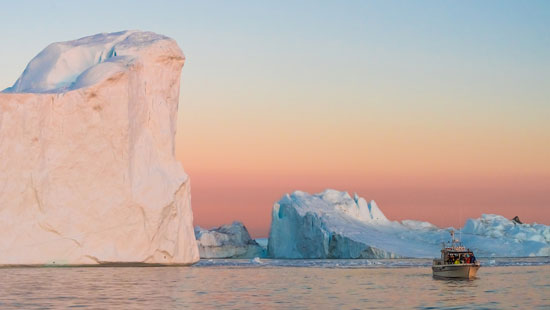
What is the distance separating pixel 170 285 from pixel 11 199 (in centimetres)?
1371

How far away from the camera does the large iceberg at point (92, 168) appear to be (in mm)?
41781

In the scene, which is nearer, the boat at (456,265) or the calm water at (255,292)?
the calm water at (255,292)

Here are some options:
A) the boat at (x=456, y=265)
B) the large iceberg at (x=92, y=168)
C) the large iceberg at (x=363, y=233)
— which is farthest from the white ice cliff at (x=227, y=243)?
the boat at (x=456, y=265)

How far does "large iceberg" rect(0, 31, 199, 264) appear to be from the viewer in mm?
41781

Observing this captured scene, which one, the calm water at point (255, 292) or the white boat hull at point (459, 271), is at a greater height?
the white boat hull at point (459, 271)

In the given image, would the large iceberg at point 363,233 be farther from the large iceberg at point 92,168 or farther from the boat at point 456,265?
the boat at point 456,265

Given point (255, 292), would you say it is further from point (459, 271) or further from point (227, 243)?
point (227, 243)

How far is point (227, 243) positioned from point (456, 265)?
47.2m

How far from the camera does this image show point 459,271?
40.5 m

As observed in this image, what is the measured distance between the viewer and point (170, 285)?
104 feet

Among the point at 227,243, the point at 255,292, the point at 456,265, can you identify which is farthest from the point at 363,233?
the point at 255,292

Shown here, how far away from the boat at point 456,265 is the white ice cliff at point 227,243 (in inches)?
1735

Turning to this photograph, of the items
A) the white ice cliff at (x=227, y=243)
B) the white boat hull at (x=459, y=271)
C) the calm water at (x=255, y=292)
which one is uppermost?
the white ice cliff at (x=227, y=243)

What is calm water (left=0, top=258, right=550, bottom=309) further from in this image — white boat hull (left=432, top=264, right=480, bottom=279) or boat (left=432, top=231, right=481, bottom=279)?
boat (left=432, top=231, right=481, bottom=279)
